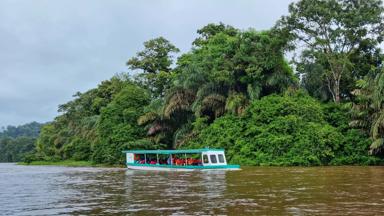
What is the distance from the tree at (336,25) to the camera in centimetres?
3566

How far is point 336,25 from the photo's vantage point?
36344 mm

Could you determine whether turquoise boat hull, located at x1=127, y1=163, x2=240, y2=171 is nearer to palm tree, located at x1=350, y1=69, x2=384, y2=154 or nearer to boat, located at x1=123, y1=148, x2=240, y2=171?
boat, located at x1=123, y1=148, x2=240, y2=171

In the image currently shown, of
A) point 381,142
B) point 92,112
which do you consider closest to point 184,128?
point 381,142

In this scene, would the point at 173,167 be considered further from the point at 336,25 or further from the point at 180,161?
the point at 336,25

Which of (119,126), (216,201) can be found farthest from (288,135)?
(216,201)

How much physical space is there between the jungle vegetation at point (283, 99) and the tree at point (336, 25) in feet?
0.26

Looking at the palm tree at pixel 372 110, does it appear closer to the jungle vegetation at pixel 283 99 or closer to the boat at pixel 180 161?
the jungle vegetation at pixel 283 99

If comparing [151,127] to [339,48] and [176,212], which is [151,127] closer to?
[339,48]

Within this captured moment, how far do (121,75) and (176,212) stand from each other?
4964cm

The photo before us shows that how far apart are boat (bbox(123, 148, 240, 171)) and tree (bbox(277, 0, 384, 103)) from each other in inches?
503

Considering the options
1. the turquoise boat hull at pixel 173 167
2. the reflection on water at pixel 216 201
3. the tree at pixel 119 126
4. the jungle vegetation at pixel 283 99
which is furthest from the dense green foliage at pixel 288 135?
the reflection on water at pixel 216 201

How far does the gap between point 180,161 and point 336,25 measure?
652 inches

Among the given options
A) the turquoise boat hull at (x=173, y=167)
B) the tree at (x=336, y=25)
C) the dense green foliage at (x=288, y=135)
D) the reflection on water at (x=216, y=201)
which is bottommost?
the reflection on water at (x=216, y=201)

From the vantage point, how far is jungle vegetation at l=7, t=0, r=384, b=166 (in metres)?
32.8
